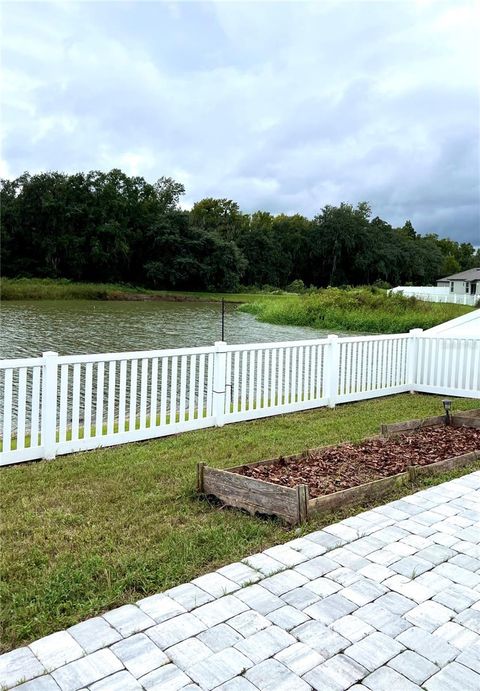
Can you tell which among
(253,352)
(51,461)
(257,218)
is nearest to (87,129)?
(253,352)

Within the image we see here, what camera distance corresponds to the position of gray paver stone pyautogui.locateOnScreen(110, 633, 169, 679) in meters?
1.90

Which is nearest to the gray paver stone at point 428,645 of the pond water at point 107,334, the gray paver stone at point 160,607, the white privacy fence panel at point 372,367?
the gray paver stone at point 160,607

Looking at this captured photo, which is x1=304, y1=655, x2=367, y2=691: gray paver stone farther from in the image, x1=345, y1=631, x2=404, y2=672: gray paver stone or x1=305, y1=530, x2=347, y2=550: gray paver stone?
x1=305, y1=530, x2=347, y2=550: gray paver stone

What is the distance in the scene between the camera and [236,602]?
7.63 feet

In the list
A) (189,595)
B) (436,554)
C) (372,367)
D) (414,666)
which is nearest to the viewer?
(414,666)

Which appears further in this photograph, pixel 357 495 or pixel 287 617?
pixel 357 495

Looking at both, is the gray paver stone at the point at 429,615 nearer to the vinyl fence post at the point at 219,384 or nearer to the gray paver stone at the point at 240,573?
the gray paver stone at the point at 240,573

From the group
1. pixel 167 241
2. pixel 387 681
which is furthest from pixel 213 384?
pixel 167 241

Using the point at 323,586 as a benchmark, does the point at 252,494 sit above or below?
above

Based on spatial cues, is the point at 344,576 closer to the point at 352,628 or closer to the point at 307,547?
the point at 307,547

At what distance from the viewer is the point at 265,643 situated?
80.4 inches

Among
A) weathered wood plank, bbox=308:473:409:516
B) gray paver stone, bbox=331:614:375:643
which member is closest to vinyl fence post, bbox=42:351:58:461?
weathered wood plank, bbox=308:473:409:516

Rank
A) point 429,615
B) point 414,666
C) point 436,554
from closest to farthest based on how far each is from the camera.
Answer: point 414,666
point 429,615
point 436,554

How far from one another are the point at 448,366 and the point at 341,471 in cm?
477
